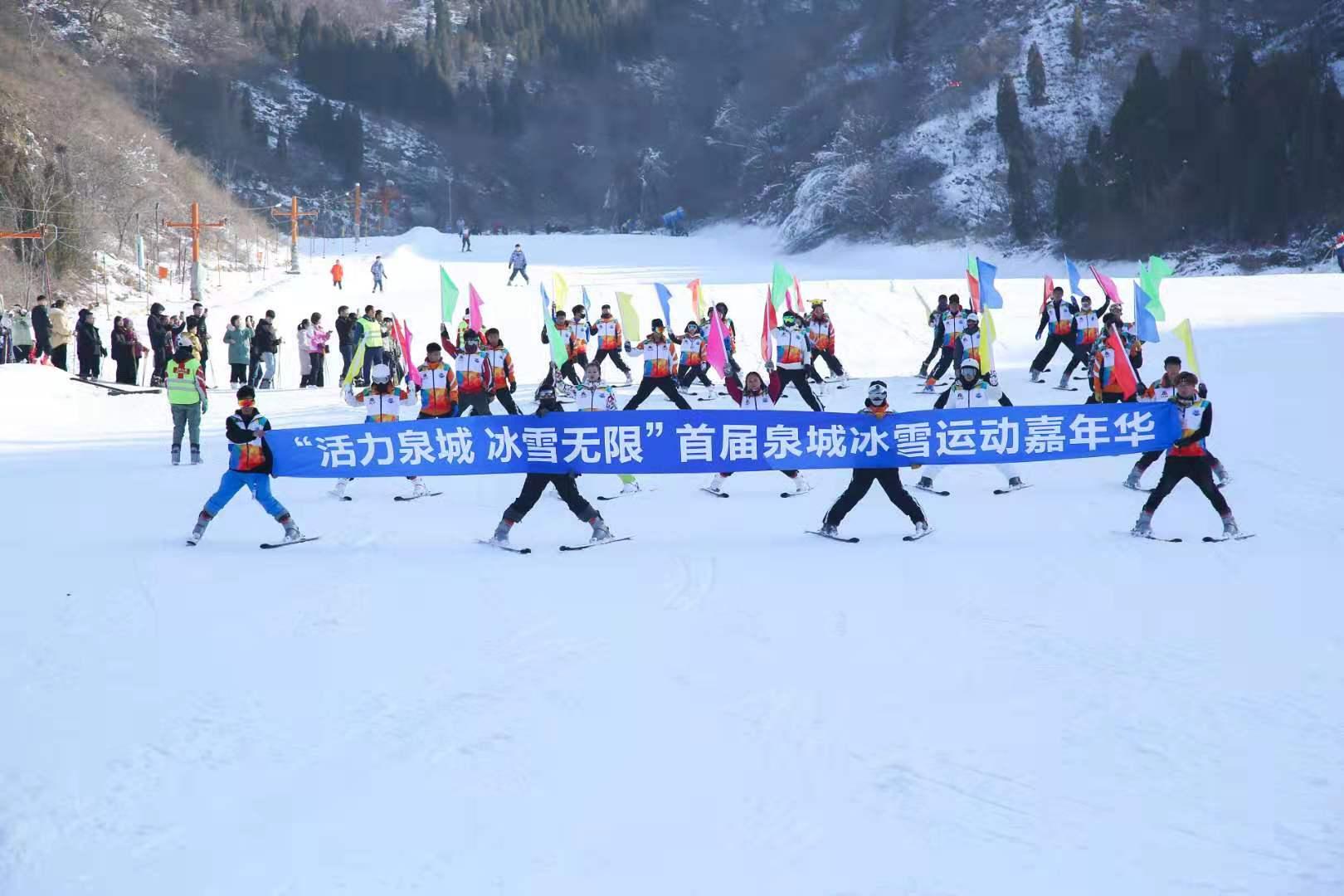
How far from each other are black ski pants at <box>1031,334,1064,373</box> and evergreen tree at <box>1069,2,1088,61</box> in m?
47.0

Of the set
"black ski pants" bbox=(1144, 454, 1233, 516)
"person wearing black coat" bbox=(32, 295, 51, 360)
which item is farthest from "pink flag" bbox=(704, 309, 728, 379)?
"person wearing black coat" bbox=(32, 295, 51, 360)

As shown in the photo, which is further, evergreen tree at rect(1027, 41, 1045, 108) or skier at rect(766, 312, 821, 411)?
evergreen tree at rect(1027, 41, 1045, 108)

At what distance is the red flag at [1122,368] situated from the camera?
564 inches

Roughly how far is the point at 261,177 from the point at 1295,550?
78.4 metres

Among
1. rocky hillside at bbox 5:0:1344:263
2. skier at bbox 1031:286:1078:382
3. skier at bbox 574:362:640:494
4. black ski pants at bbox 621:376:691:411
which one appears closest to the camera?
skier at bbox 574:362:640:494

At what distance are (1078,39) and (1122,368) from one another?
2142 inches

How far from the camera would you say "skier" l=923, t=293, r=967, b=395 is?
65.7ft

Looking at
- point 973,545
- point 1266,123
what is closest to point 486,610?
point 973,545

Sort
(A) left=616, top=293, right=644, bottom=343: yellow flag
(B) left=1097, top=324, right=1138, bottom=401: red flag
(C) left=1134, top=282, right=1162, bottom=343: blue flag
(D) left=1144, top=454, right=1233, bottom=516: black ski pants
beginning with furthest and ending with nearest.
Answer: (A) left=616, top=293, right=644, bottom=343: yellow flag, (C) left=1134, top=282, right=1162, bottom=343: blue flag, (B) left=1097, top=324, right=1138, bottom=401: red flag, (D) left=1144, top=454, right=1233, bottom=516: black ski pants

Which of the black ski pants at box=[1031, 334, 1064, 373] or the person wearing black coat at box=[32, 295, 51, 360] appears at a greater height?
the person wearing black coat at box=[32, 295, 51, 360]

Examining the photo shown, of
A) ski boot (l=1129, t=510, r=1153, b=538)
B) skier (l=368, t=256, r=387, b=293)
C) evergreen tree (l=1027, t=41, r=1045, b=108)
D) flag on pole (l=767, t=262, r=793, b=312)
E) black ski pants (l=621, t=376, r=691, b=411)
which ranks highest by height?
evergreen tree (l=1027, t=41, r=1045, b=108)

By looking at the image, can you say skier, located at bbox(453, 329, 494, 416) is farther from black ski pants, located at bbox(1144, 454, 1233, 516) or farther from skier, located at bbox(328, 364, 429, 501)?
black ski pants, located at bbox(1144, 454, 1233, 516)

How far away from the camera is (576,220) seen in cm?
8706

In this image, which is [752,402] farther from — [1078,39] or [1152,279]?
[1078,39]
